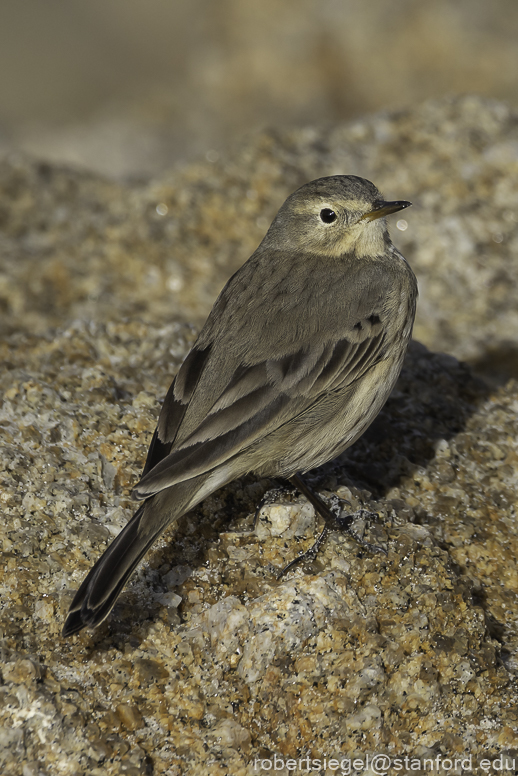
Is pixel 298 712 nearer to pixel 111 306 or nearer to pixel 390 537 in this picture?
pixel 390 537

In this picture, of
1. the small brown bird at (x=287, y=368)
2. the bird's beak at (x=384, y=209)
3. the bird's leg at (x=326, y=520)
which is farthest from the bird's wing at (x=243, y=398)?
the bird's beak at (x=384, y=209)

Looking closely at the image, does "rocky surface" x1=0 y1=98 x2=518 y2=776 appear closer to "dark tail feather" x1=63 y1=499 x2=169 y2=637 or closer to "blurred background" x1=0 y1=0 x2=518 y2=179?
"dark tail feather" x1=63 y1=499 x2=169 y2=637

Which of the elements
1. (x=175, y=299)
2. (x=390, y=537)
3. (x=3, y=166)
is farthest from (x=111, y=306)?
(x=390, y=537)

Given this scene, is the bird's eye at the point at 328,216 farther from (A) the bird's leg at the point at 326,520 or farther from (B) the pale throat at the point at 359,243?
(A) the bird's leg at the point at 326,520

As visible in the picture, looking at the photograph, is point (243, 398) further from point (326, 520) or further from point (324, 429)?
point (326, 520)

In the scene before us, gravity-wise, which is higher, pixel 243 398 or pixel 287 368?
pixel 287 368

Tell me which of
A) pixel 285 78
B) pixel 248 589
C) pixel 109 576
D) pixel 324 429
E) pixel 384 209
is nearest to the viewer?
pixel 109 576

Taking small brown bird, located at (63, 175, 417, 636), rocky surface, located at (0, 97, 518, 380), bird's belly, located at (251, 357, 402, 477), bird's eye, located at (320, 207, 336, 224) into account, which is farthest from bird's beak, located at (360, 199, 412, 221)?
→ rocky surface, located at (0, 97, 518, 380)

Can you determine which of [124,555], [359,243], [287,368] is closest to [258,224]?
[359,243]
